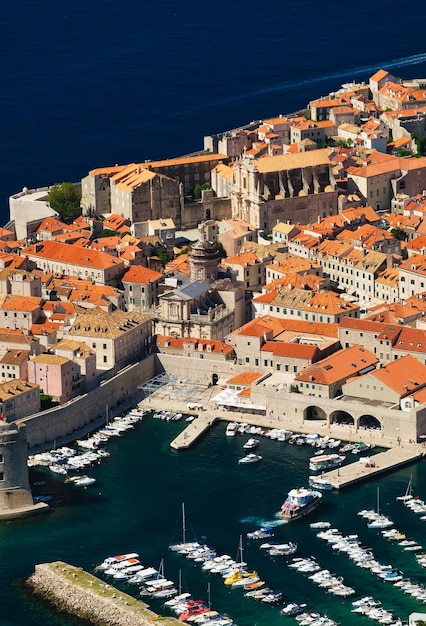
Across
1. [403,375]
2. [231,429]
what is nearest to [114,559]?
[231,429]

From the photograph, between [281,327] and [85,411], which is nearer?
[85,411]

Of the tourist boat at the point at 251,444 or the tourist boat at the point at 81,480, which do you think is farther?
the tourist boat at the point at 251,444

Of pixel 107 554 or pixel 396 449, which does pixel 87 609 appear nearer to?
pixel 107 554

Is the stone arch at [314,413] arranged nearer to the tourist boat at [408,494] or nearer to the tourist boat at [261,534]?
the tourist boat at [408,494]

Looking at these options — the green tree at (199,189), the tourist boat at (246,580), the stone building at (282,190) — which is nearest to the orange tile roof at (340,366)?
the stone building at (282,190)

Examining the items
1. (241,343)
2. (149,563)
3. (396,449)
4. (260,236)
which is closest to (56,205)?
(260,236)

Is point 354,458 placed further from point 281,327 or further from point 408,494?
point 281,327

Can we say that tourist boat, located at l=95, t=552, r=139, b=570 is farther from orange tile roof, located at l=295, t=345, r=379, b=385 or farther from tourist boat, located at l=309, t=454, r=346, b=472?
orange tile roof, located at l=295, t=345, r=379, b=385

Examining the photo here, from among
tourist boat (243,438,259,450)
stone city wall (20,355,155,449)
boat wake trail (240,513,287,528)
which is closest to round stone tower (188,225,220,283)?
stone city wall (20,355,155,449)
